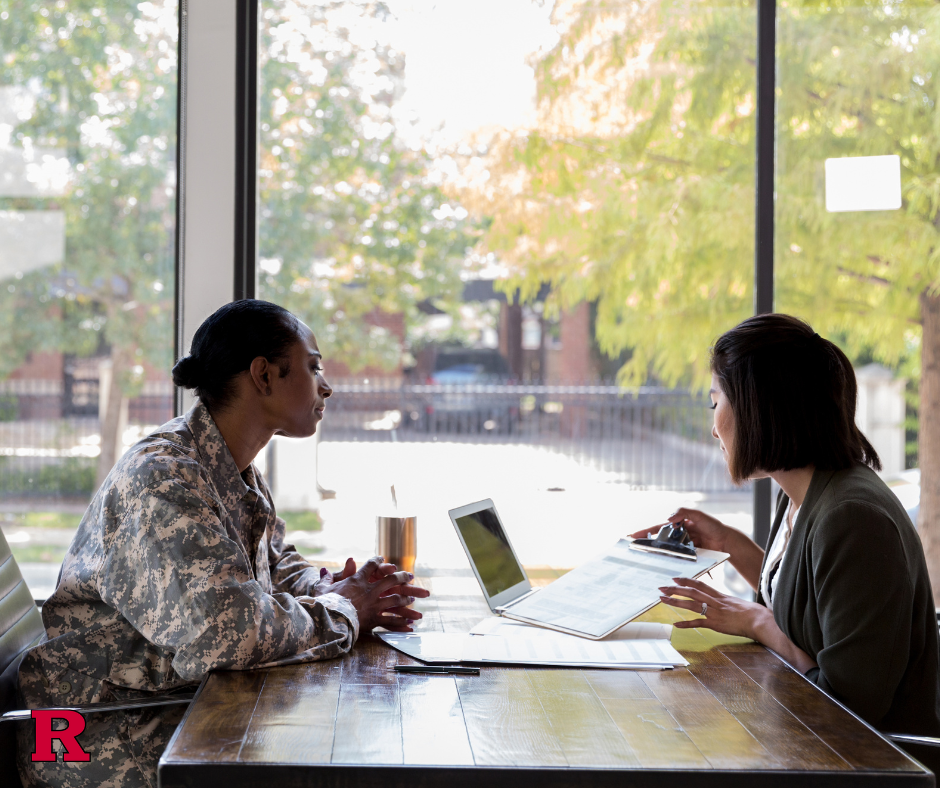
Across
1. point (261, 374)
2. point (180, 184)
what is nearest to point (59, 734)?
point (261, 374)

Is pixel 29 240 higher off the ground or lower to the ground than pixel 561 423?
higher

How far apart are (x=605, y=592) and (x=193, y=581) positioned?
2.51ft

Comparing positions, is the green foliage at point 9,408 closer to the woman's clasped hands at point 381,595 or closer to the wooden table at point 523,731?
the woman's clasped hands at point 381,595

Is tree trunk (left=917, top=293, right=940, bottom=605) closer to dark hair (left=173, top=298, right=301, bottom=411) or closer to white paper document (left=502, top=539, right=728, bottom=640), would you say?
white paper document (left=502, top=539, right=728, bottom=640)

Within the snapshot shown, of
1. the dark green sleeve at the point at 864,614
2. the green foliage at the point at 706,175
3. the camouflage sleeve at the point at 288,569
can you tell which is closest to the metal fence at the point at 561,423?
the green foliage at the point at 706,175

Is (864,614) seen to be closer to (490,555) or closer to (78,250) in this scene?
(490,555)

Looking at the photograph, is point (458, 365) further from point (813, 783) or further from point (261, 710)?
point (813, 783)

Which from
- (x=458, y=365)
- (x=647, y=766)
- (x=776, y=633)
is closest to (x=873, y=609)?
(x=776, y=633)

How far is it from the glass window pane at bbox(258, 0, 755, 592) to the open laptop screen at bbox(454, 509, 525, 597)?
73 cm

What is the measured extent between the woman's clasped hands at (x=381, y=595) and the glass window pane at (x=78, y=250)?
4.01ft

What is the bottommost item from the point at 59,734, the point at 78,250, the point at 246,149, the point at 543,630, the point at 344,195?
the point at 59,734

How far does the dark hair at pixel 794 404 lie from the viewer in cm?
157

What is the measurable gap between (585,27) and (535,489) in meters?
1.35

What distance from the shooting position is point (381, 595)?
1.58 metres
